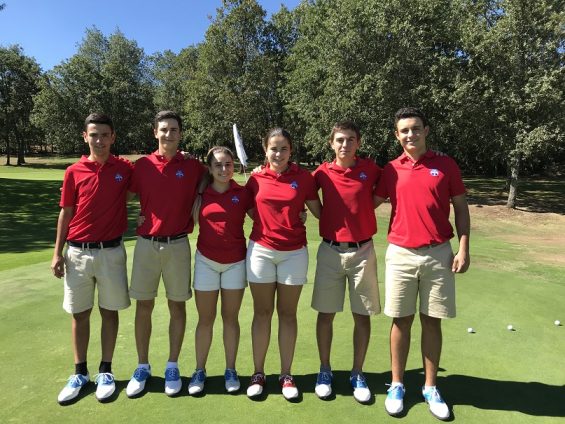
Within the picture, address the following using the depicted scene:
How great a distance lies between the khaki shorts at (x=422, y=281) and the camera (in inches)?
123

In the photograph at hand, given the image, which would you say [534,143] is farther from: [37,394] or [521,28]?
[37,394]

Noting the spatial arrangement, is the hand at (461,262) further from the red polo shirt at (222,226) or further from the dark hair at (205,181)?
the dark hair at (205,181)

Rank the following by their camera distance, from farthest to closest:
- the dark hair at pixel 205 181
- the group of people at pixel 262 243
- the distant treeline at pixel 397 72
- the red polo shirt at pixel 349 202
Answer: the distant treeline at pixel 397 72 → the dark hair at pixel 205 181 → the red polo shirt at pixel 349 202 → the group of people at pixel 262 243

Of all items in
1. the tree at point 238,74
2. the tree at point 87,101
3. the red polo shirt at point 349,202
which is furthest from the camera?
the tree at point 87,101

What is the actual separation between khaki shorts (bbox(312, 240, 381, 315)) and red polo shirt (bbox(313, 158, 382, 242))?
11cm

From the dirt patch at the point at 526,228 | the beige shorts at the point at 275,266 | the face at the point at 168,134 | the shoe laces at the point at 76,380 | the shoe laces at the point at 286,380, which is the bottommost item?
the dirt patch at the point at 526,228

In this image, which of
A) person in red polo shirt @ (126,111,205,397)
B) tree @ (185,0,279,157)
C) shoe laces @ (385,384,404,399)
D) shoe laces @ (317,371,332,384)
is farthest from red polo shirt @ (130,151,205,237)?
tree @ (185,0,279,157)

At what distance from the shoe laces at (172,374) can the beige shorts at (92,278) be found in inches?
23.7

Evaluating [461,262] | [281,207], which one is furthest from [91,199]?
[461,262]

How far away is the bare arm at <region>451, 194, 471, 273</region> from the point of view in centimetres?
308

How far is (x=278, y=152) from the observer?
10.6 feet

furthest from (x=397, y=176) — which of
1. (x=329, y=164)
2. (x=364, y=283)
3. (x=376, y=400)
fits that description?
(x=376, y=400)

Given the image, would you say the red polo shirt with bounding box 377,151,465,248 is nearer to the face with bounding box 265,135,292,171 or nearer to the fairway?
the face with bounding box 265,135,292,171

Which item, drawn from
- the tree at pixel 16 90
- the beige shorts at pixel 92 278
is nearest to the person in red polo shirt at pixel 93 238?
the beige shorts at pixel 92 278
